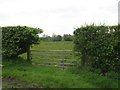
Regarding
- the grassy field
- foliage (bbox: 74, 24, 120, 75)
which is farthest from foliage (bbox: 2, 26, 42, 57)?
foliage (bbox: 74, 24, 120, 75)

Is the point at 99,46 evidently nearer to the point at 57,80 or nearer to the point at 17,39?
the point at 57,80

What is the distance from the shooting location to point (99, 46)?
13359 millimetres

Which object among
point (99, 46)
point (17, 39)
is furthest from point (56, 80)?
point (17, 39)

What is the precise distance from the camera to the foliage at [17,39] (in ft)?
58.6

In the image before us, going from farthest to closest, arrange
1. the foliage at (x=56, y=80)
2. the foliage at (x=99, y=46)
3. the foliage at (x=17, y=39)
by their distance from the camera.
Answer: the foliage at (x=17, y=39), the foliage at (x=99, y=46), the foliage at (x=56, y=80)

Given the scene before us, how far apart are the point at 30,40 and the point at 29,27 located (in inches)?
32.4

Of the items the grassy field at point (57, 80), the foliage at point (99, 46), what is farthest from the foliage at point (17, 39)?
the foliage at point (99, 46)

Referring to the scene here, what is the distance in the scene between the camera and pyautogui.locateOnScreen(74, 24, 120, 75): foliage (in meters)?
12.8

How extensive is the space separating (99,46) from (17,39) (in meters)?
6.41

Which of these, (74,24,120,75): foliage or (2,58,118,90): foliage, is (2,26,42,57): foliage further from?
(74,24,120,75): foliage

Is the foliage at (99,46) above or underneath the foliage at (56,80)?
above

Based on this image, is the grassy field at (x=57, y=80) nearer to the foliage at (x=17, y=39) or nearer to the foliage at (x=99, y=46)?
the foliage at (x=99, y=46)

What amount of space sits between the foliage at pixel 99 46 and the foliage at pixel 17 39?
13.4 ft

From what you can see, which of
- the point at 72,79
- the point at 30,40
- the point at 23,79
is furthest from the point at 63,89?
the point at 30,40
